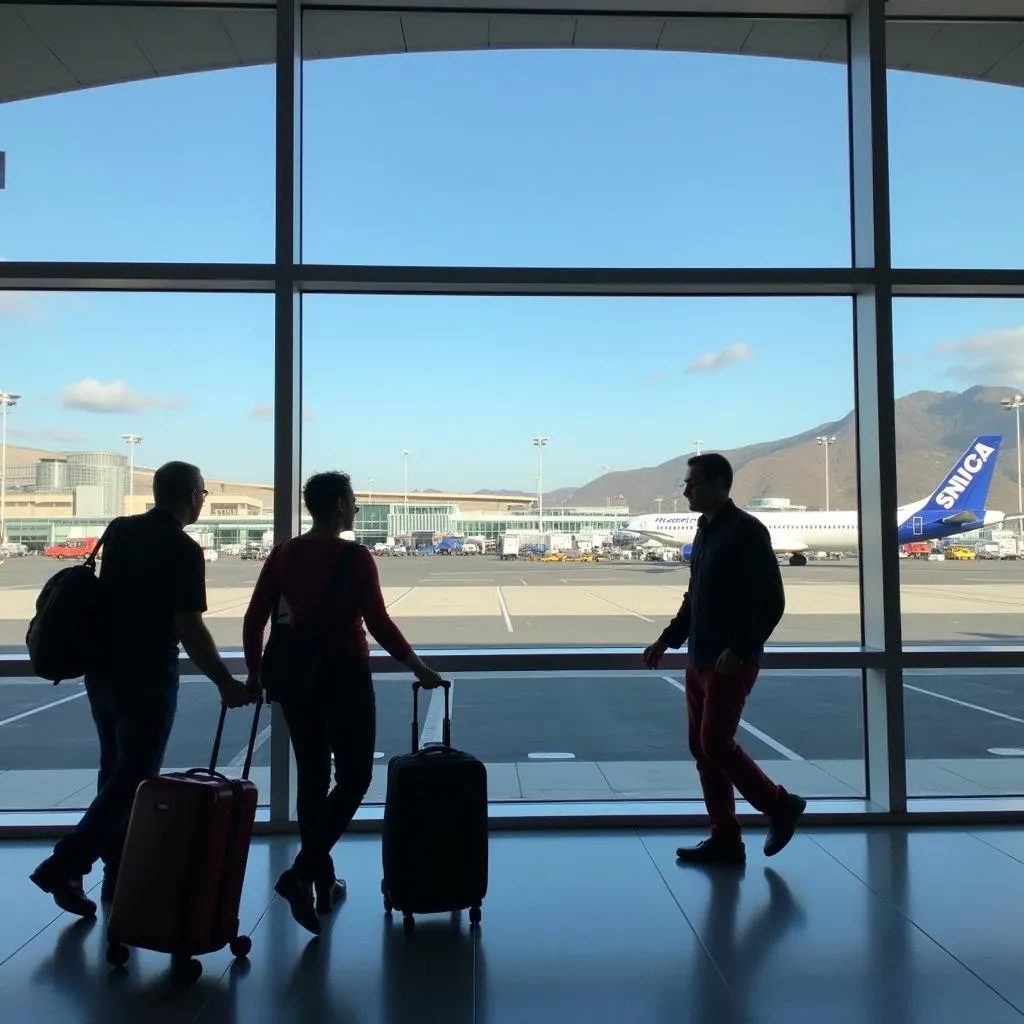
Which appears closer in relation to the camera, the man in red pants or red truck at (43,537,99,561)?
the man in red pants

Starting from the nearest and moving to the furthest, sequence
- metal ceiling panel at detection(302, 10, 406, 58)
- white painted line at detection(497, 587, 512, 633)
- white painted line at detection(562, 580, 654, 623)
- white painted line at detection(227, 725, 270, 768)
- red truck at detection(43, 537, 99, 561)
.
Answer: red truck at detection(43, 537, 99, 561) → metal ceiling panel at detection(302, 10, 406, 58) → white painted line at detection(227, 725, 270, 768) → white painted line at detection(497, 587, 512, 633) → white painted line at detection(562, 580, 654, 623)

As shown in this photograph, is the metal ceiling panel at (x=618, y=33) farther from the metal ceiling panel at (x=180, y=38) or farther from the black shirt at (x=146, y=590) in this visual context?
the black shirt at (x=146, y=590)

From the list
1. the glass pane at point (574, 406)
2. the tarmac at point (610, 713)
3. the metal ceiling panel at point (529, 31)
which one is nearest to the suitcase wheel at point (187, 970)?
the tarmac at point (610, 713)

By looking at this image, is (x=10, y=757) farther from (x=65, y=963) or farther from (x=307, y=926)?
(x=307, y=926)

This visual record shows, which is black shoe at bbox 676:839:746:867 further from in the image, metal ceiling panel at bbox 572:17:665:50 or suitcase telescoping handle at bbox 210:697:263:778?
metal ceiling panel at bbox 572:17:665:50

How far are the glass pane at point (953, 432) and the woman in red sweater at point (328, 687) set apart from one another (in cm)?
256

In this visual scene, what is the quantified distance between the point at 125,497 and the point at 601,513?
2.45 meters

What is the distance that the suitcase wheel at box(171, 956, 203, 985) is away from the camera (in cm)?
237

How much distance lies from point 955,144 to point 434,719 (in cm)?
444

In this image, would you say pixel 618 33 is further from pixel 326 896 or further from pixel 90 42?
pixel 326 896

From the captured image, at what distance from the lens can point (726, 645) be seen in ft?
10.6

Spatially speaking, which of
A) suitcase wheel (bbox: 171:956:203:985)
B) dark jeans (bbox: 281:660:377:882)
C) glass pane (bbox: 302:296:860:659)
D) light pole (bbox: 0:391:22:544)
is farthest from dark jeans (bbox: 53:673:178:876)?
light pole (bbox: 0:391:22:544)

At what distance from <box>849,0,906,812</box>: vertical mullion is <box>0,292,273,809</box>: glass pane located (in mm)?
2783

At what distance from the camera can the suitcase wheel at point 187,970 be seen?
2.37 metres
